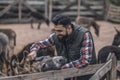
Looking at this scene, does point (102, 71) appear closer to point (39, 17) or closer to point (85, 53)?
point (85, 53)

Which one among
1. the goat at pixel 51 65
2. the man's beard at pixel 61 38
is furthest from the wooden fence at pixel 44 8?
the goat at pixel 51 65

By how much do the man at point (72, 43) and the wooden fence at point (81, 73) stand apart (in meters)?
0.11

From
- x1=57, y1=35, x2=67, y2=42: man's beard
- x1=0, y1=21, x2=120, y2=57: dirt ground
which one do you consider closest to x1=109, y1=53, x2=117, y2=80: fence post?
x1=57, y1=35, x2=67, y2=42: man's beard

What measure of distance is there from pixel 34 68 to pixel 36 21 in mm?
19397

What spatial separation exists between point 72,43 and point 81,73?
47 centimetres

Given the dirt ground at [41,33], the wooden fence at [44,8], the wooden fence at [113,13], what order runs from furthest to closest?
the wooden fence at [113,13], the wooden fence at [44,8], the dirt ground at [41,33]

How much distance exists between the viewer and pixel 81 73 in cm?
657

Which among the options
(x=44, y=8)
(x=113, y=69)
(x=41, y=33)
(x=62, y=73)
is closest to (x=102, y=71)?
(x=113, y=69)

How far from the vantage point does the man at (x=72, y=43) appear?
6.50m

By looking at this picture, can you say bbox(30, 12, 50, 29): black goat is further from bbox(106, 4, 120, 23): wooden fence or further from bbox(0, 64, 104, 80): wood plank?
bbox(0, 64, 104, 80): wood plank

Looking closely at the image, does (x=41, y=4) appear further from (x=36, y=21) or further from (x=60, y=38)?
(x=60, y=38)

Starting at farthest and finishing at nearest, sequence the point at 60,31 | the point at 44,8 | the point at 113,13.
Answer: the point at 113,13 < the point at 44,8 < the point at 60,31

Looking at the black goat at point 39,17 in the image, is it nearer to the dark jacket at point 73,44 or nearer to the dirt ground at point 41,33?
the dirt ground at point 41,33

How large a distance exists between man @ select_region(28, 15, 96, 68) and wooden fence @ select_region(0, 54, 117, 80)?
4.5 inches
